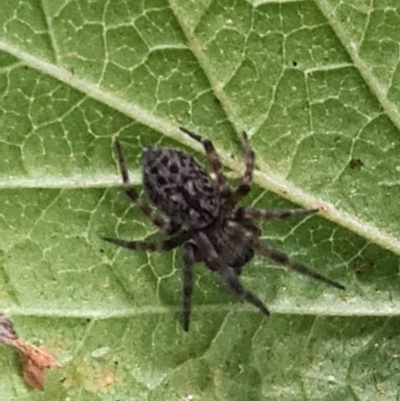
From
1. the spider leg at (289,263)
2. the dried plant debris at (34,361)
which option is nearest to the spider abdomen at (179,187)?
the spider leg at (289,263)

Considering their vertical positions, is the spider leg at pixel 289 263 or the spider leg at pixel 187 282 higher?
the spider leg at pixel 289 263

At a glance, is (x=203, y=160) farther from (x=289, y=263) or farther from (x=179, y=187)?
(x=289, y=263)

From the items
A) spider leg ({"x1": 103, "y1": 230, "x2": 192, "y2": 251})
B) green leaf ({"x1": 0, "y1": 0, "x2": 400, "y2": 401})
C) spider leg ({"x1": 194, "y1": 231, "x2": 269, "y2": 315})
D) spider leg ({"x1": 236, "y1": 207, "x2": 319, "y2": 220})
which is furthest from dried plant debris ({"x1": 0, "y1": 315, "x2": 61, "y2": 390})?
spider leg ({"x1": 236, "y1": 207, "x2": 319, "y2": 220})

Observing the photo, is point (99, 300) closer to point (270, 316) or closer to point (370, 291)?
point (270, 316)

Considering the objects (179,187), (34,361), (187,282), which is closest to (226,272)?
(187,282)

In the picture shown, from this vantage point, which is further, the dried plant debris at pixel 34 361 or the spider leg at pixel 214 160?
the dried plant debris at pixel 34 361

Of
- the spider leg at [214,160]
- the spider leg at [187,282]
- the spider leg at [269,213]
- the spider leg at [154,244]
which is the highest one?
the spider leg at [214,160]

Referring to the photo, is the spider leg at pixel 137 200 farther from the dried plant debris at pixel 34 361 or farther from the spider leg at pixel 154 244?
the dried plant debris at pixel 34 361

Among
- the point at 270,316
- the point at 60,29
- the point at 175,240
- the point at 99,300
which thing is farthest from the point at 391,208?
the point at 60,29
